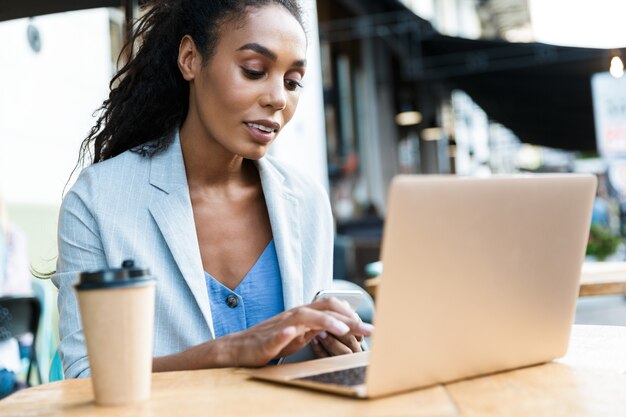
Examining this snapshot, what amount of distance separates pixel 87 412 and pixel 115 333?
109 mm

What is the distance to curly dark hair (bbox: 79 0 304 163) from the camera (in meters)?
1.93

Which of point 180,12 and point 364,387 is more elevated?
point 180,12

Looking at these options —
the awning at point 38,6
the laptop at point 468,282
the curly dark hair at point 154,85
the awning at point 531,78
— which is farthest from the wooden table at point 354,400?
the awning at point 531,78

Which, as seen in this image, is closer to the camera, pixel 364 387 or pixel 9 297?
pixel 364 387

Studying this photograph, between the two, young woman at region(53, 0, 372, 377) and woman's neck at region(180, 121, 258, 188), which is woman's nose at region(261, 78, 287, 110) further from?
woman's neck at region(180, 121, 258, 188)

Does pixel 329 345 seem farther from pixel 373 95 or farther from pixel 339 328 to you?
pixel 373 95

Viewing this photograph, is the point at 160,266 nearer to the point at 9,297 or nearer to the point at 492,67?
the point at 9,297

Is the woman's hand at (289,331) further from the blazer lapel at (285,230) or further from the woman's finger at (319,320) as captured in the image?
the blazer lapel at (285,230)

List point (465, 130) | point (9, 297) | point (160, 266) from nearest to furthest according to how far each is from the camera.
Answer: point (160, 266) → point (9, 297) → point (465, 130)

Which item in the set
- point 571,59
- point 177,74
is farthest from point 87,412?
point 571,59

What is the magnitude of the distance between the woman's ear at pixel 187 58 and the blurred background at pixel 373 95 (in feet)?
1.56

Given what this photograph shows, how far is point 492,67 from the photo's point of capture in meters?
14.3

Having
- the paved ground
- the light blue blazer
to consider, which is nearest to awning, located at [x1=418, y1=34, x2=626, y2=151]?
the paved ground

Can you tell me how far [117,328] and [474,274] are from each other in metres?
0.45
